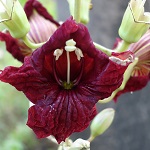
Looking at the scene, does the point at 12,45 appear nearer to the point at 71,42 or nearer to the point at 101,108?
the point at 71,42

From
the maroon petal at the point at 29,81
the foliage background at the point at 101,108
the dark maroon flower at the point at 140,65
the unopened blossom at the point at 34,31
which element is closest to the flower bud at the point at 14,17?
the maroon petal at the point at 29,81

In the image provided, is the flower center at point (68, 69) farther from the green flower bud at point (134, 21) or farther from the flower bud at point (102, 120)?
the flower bud at point (102, 120)

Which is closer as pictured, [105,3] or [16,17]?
[16,17]

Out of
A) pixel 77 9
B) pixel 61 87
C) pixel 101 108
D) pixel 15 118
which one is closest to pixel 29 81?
pixel 61 87

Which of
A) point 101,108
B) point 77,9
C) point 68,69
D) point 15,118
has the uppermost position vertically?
point 77,9

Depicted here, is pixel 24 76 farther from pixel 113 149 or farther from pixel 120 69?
pixel 113 149

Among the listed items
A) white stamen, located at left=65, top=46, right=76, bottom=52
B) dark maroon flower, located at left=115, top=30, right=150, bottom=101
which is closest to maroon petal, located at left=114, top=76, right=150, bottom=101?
dark maroon flower, located at left=115, top=30, right=150, bottom=101

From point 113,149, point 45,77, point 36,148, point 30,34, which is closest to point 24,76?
point 45,77
